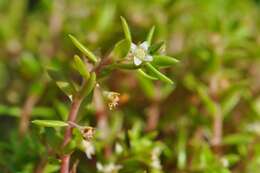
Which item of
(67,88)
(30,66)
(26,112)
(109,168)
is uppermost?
(30,66)

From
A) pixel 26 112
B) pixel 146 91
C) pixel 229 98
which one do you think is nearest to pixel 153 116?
pixel 146 91

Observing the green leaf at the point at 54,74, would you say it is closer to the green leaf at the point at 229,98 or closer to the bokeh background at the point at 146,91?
the bokeh background at the point at 146,91

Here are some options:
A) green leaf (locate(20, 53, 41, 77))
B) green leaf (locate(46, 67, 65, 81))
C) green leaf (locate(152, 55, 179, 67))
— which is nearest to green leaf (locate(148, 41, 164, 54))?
green leaf (locate(152, 55, 179, 67))

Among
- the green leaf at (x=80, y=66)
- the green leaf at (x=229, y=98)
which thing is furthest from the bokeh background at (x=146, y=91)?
the green leaf at (x=80, y=66)

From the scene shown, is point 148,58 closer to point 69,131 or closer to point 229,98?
point 69,131

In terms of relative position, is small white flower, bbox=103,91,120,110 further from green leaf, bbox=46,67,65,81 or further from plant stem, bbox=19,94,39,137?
plant stem, bbox=19,94,39,137
